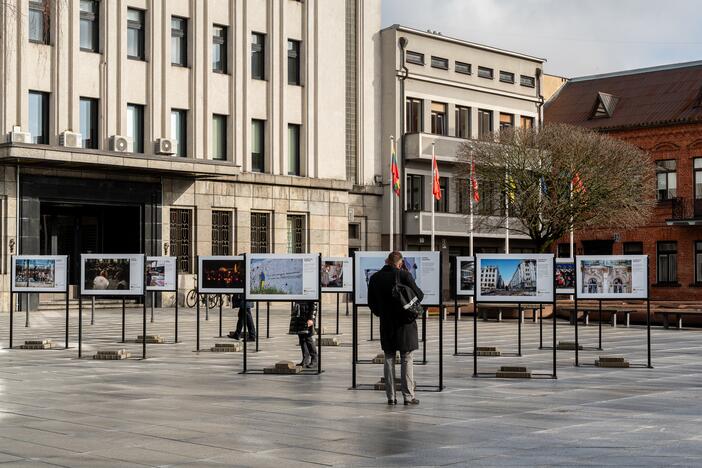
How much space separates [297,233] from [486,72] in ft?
56.5

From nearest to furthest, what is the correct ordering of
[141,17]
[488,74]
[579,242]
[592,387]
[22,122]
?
[592,387], [22,122], [141,17], [488,74], [579,242]

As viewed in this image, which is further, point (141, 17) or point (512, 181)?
point (512, 181)

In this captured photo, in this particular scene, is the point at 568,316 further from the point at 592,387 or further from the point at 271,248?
the point at 592,387

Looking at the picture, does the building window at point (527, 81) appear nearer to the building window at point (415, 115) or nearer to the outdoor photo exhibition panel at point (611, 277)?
the building window at point (415, 115)

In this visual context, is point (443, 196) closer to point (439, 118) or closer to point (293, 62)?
point (439, 118)

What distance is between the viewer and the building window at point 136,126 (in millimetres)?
41250

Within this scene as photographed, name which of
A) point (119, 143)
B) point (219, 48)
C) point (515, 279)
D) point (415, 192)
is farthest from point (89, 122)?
point (515, 279)

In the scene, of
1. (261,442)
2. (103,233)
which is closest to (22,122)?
(103,233)

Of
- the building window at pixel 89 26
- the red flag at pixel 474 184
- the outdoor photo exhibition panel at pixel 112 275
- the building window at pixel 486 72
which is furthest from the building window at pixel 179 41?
the outdoor photo exhibition panel at pixel 112 275

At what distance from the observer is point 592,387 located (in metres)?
16.1

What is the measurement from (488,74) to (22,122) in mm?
28435

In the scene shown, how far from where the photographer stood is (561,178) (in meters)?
45.2

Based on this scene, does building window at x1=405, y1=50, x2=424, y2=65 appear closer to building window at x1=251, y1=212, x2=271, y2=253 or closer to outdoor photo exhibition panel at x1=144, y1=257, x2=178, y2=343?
building window at x1=251, y1=212, x2=271, y2=253

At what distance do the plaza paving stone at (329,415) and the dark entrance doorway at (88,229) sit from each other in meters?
19.5
